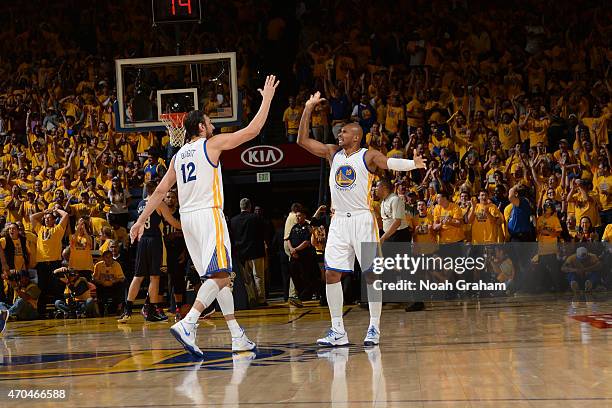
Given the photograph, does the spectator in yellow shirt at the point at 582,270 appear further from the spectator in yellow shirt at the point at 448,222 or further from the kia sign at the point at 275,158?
the kia sign at the point at 275,158

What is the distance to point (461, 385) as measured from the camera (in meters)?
5.79

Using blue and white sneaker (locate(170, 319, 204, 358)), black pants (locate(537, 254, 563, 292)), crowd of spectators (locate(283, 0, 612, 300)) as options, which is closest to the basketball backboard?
crowd of spectators (locate(283, 0, 612, 300))

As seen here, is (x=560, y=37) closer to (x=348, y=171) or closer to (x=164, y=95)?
(x=164, y=95)

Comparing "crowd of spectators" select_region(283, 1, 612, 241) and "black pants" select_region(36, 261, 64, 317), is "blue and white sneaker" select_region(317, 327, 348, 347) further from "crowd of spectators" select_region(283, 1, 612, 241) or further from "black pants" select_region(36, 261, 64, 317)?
"black pants" select_region(36, 261, 64, 317)

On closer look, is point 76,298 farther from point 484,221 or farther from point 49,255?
point 484,221

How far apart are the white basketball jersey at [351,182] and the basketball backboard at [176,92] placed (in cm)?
625

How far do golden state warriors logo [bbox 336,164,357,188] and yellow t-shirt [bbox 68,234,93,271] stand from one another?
24.6 feet

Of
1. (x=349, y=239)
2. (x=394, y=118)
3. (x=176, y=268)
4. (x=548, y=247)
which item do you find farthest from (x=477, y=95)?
(x=349, y=239)

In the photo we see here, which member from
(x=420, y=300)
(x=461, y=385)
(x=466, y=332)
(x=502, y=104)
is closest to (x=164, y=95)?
(x=420, y=300)

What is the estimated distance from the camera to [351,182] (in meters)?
8.59

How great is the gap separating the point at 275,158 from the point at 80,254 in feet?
14.7

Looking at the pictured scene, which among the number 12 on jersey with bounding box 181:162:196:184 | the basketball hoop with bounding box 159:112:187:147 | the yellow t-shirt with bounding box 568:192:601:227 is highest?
the basketball hoop with bounding box 159:112:187:147

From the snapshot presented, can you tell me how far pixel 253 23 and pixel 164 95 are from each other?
8.40 meters

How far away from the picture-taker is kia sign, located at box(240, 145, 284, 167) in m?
18.0
